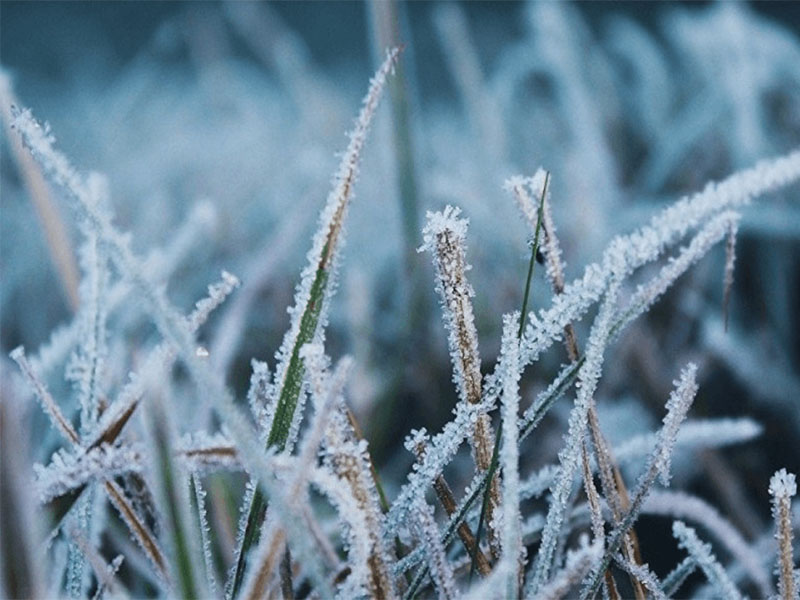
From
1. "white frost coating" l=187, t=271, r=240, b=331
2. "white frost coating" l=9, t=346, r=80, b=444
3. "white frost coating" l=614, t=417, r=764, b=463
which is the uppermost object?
"white frost coating" l=187, t=271, r=240, b=331

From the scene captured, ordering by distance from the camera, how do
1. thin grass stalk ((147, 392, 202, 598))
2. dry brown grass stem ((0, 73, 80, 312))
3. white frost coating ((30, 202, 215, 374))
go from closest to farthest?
thin grass stalk ((147, 392, 202, 598)) → white frost coating ((30, 202, 215, 374)) → dry brown grass stem ((0, 73, 80, 312))

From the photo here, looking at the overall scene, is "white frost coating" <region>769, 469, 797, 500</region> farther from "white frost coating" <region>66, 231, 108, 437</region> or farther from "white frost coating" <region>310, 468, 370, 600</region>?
"white frost coating" <region>66, 231, 108, 437</region>

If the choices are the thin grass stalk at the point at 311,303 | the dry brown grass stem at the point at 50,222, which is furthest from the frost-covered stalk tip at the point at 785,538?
the dry brown grass stem at the point at 50,222

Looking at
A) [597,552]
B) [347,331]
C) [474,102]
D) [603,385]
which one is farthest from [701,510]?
[474,102]

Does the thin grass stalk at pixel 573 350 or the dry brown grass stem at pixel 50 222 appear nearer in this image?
the thin grass stalk at pixel 573 350

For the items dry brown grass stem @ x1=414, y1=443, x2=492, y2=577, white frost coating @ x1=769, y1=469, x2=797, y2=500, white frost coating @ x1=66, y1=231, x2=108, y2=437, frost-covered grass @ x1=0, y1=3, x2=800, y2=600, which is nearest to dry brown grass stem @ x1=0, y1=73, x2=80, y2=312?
frost-covered grass @ x1=0, y1=3, x2=800, y2=600

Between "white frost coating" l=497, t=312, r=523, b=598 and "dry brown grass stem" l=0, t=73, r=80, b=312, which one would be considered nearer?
"white frost coating" l=497, t=312, r=523, b=598

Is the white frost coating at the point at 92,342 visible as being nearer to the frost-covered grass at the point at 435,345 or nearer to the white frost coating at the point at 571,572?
the frost-covered grass at the point at 435,345

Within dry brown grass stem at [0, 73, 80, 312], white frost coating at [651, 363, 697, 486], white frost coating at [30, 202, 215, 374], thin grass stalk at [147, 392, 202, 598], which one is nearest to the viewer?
thin grass stalk at [147, 392, 202, 598]
